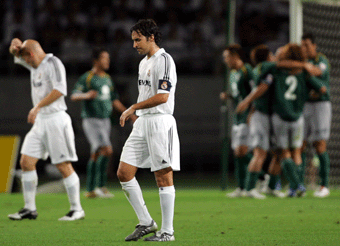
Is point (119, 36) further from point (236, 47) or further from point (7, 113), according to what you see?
point (236, 47)

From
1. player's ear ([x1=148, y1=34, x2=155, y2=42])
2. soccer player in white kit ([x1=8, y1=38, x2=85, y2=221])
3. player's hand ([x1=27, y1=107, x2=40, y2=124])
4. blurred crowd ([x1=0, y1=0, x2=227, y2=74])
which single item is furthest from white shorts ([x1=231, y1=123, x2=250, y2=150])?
blurred crowd ([x1=0, y1=0, x2=227, y2=74])

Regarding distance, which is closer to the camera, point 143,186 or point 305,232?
point 305,232

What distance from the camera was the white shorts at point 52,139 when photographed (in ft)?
21.9

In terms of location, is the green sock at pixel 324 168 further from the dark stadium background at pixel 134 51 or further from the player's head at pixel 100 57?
the dark stadium background at pixel 134 51

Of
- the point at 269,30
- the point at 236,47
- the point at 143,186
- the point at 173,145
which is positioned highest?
the point at 269,30

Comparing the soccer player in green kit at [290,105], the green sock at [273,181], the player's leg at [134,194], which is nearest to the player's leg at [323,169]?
the soccer player in green kit at [290,105]

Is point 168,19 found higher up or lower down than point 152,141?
higher up

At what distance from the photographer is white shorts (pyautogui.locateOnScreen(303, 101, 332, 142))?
10.1m

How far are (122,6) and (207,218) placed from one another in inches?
485

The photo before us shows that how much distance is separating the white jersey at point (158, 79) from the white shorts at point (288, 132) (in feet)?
16.1

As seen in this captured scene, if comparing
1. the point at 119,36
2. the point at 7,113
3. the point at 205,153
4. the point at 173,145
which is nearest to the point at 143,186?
the point at 205,153

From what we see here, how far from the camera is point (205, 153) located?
51.1ft

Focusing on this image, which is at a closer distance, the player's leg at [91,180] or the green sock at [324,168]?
the green sock at [324,168]

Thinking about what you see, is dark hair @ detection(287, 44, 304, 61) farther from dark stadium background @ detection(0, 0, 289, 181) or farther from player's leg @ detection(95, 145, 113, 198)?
dark stadium background @ detection(0, 0, 289, 181)
